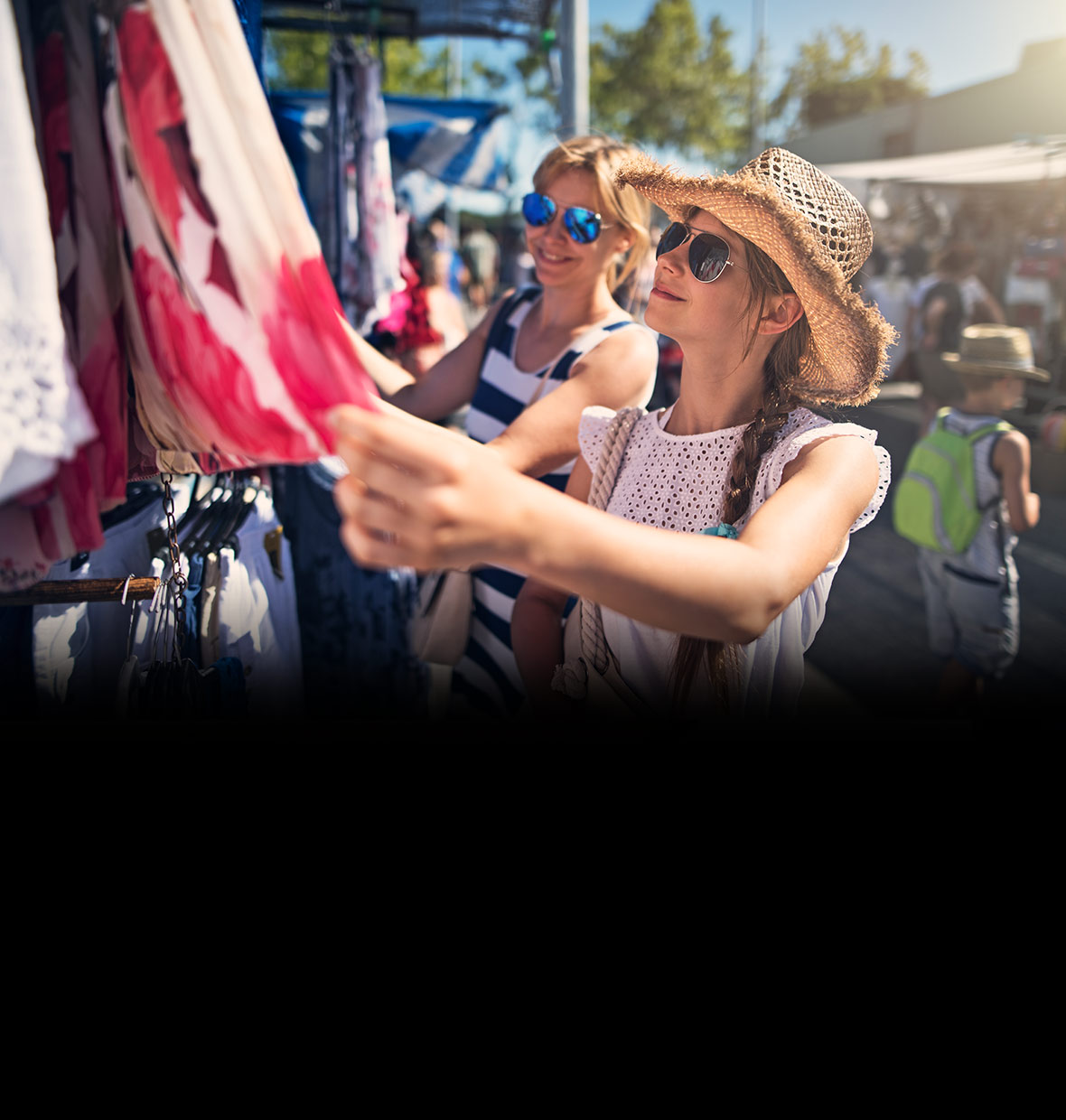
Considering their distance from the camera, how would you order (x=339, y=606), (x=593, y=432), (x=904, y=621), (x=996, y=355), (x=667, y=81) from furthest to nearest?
(x=667, y=81), (x=904, y=621), (x=996, y=355), (x=339, y=606), (x=593, y=432)

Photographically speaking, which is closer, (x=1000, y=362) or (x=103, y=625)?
(x=103, y=625)

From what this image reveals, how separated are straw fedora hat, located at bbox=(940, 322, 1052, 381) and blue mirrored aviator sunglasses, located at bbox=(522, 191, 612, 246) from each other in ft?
6.96

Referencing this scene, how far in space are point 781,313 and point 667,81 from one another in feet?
90.3

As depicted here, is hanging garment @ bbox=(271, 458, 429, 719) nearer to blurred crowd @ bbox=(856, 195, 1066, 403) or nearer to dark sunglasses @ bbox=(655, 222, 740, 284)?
dark sunglasses @ bbox=(655, 222, 740, 284)

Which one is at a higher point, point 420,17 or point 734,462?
point 420,17

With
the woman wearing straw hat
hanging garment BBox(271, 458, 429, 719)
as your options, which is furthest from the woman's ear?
hanging garment BBox(271, 458, 429, 719)

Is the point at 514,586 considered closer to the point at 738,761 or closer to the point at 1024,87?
the point at 738,761

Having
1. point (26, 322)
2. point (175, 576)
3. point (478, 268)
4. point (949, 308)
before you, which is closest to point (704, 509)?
point (175, 576)

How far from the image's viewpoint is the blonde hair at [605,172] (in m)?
1.97

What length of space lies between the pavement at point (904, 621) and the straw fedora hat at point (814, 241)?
5.68 feet

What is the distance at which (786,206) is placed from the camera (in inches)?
47.1

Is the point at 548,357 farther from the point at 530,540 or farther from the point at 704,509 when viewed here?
the point at 530,540

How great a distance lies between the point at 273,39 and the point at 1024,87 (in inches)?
632

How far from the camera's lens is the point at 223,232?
71 centimetres
